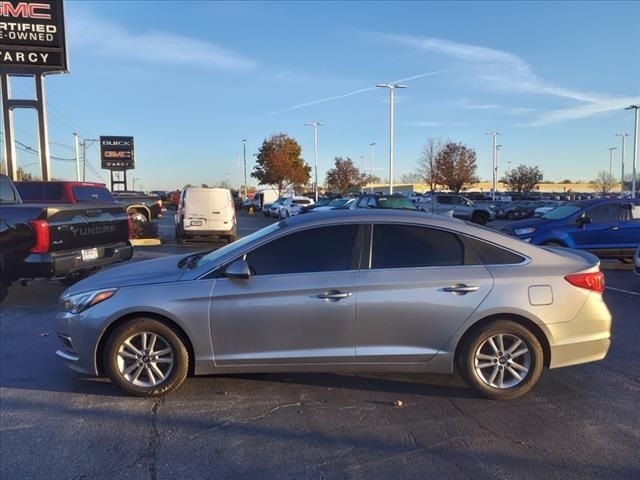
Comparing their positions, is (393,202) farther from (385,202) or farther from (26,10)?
(26,10)

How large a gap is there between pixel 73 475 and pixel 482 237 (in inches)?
136

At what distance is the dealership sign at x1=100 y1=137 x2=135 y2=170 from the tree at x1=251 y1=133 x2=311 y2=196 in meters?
13.9

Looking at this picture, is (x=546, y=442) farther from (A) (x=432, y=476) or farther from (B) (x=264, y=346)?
(B) (x=264, y=346)

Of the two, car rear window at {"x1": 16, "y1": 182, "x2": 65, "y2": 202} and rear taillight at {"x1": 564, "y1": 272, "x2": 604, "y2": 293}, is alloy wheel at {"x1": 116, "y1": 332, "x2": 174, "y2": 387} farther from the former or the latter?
car rear window at {"x1": 16, "y1": 182, "x2": 65, "y2": 202}

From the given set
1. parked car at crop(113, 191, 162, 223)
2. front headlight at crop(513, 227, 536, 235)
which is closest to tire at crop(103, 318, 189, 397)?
front headlight at crop(513, 227, 536, 235)

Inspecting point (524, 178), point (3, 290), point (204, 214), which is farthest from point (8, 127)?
point (524, 178)

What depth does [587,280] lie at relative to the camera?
13.8 feet

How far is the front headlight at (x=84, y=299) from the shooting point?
4121mm

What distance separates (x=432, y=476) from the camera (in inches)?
121

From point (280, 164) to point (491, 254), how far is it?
51473 mm

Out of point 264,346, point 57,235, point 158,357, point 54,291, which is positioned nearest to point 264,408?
point 264,346

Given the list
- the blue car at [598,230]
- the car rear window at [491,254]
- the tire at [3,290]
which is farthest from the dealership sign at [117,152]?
the car rear window at [491,254]

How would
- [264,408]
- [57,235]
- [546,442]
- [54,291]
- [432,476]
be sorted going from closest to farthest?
[432,476] → [546,442] → [264,408] → [57,235] → [54,291]

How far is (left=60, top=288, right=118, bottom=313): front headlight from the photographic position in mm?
4121
